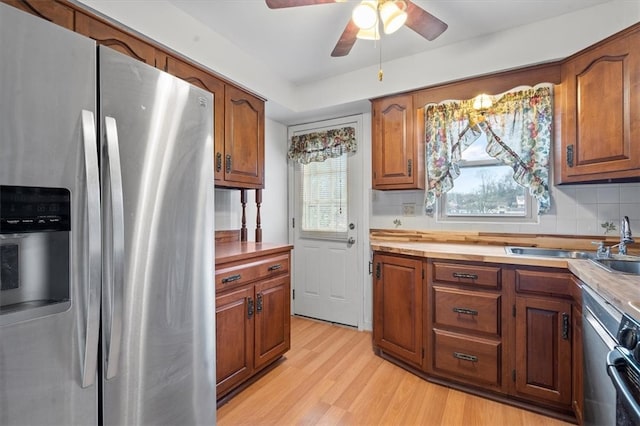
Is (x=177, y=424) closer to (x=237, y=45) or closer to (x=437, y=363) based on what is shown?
(x=437, y=363)

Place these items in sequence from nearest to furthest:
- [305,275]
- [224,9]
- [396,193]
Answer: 1. [224,9]
2. [396,193]
3. [305,275]

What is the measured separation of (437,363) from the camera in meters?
2.07

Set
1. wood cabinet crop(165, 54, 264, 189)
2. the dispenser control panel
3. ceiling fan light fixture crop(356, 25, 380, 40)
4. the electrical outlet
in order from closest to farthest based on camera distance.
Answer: the dispenser control panel
ceiling fan light fixture crop(356, 25, 380, 40)
wood cabinet crop(165, 54, 264, 189)
the electrical outlet

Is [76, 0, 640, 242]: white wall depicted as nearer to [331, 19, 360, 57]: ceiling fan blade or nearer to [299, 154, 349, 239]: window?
[299, 154, 349, 239]: window

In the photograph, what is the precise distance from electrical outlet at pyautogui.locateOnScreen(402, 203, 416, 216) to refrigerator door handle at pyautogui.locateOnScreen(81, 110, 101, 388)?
2444 mm

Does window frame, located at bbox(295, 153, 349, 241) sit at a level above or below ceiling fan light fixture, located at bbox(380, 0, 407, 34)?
below

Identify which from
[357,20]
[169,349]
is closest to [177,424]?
[169,349]

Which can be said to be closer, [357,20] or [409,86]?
[357,20]

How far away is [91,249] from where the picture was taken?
90 centimetres

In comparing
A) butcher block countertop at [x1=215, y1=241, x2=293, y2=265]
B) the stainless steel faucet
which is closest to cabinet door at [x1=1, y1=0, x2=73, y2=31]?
butcher block countertop at [x1=215, y1=241, x2=293, y2=265]

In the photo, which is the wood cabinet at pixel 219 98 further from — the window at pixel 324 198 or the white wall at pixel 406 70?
the window at pixel 324 198

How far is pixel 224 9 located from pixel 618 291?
2510mm

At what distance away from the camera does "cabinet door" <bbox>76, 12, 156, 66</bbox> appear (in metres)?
1.50

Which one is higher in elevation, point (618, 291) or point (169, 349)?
point (618, 291)
